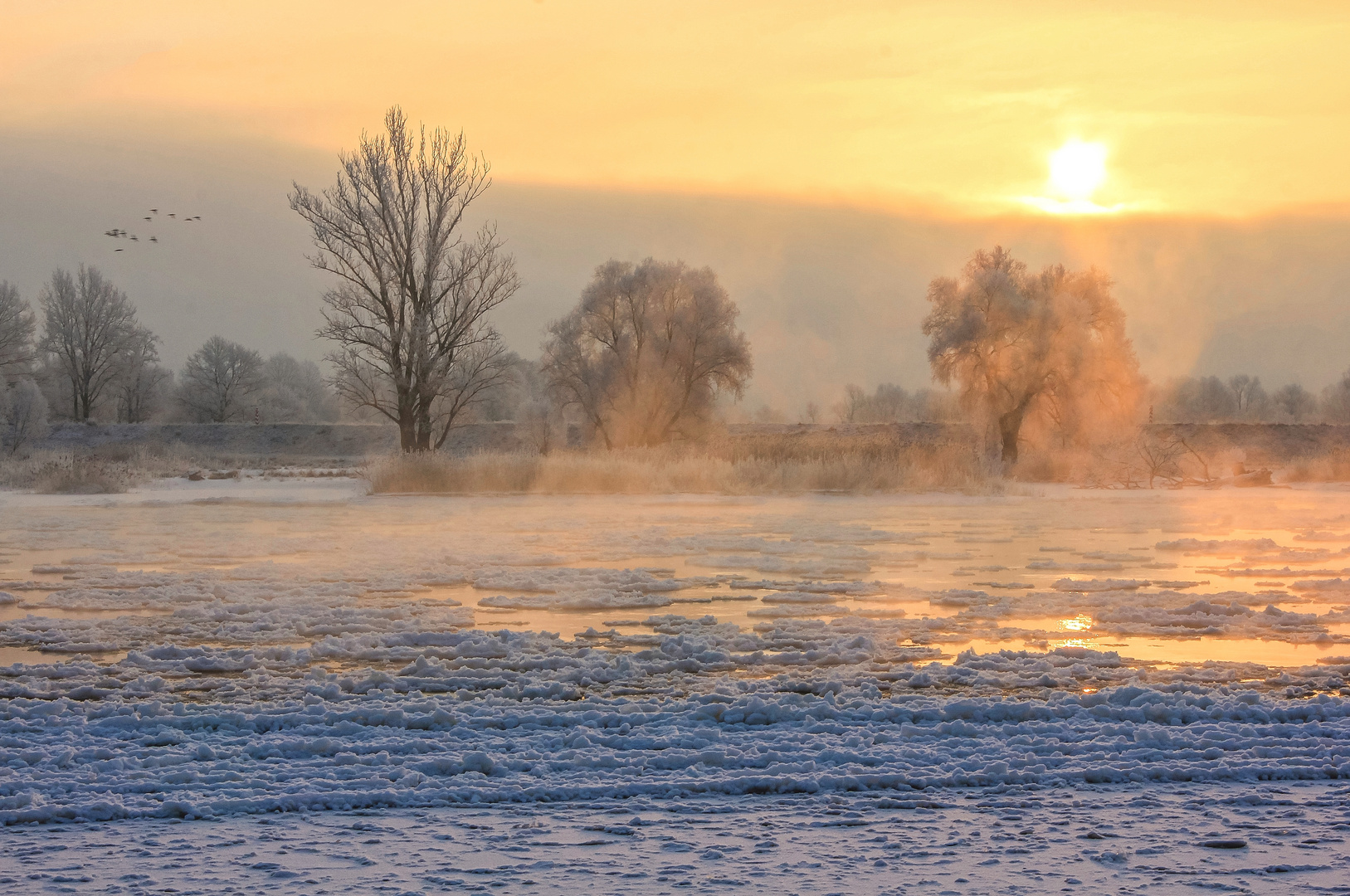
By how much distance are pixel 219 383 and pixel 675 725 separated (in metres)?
68.3

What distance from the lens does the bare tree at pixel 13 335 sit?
178 ft

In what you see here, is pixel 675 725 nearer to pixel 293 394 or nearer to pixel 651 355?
pixel 651 355

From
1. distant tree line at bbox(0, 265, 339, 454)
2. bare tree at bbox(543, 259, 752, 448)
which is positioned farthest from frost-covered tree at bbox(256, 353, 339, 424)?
bare tree at bbox(543, 259, 752, 448)

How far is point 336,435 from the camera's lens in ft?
190

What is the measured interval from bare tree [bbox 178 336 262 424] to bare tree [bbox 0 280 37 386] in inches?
459

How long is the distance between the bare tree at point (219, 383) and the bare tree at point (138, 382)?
2.14m

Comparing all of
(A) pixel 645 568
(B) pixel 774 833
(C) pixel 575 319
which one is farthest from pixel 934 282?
(B) pixel 774 833

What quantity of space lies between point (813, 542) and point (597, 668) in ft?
25.1

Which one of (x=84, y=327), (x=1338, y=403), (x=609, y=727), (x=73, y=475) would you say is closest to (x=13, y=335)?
(x=84, y=327)

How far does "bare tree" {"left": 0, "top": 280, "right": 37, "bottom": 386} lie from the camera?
178 feet

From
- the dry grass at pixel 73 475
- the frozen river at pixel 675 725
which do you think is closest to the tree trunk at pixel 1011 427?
the dry grass at pixel 73 475

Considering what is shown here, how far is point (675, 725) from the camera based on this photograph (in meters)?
4.96

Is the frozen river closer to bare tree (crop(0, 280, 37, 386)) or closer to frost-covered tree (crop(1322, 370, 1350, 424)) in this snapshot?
bare tree (crop(0, 280, 37, 386))

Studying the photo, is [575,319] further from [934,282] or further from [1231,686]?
[1231,686]
